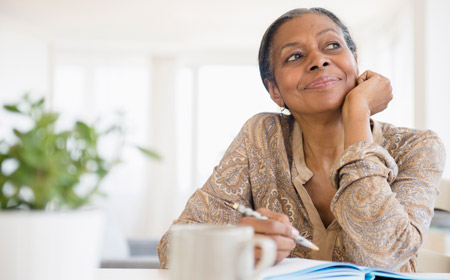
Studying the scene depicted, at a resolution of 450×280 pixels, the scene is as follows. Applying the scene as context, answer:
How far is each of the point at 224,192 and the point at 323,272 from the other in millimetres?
572

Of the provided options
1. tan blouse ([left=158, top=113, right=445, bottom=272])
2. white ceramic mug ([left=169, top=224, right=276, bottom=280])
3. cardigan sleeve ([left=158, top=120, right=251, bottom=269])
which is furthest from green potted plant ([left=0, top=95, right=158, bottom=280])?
cardigan sleeve ([left=158, top=120, right=251, bottom=269])

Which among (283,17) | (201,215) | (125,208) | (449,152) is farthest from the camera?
(125,208)

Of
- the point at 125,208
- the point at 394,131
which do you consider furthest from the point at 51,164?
the point at 125,208

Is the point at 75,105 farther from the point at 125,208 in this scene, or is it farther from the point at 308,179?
the point at 308,179

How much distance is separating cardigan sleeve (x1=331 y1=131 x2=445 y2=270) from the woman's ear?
0.49 m

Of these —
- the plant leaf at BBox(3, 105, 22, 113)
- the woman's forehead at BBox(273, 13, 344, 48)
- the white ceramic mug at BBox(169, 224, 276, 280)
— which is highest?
the woman's forehead at BBox(273, 13, 344, 48)

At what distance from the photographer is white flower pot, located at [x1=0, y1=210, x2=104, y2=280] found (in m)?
0.47

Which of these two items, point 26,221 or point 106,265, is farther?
point 106,265

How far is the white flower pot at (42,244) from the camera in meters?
0.47

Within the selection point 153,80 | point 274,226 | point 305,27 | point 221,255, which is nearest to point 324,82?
point 305,27

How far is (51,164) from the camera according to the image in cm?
46

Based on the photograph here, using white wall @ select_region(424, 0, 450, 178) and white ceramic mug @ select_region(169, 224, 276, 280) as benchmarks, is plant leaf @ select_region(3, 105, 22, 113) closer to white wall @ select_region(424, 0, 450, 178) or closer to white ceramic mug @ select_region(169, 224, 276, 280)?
white ceramic mug @ select_region(169, 224, 276, 280)

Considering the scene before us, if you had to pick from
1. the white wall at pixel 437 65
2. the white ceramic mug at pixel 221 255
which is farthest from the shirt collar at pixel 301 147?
the white wall at pixel 437 65

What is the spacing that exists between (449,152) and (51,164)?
4673mm
